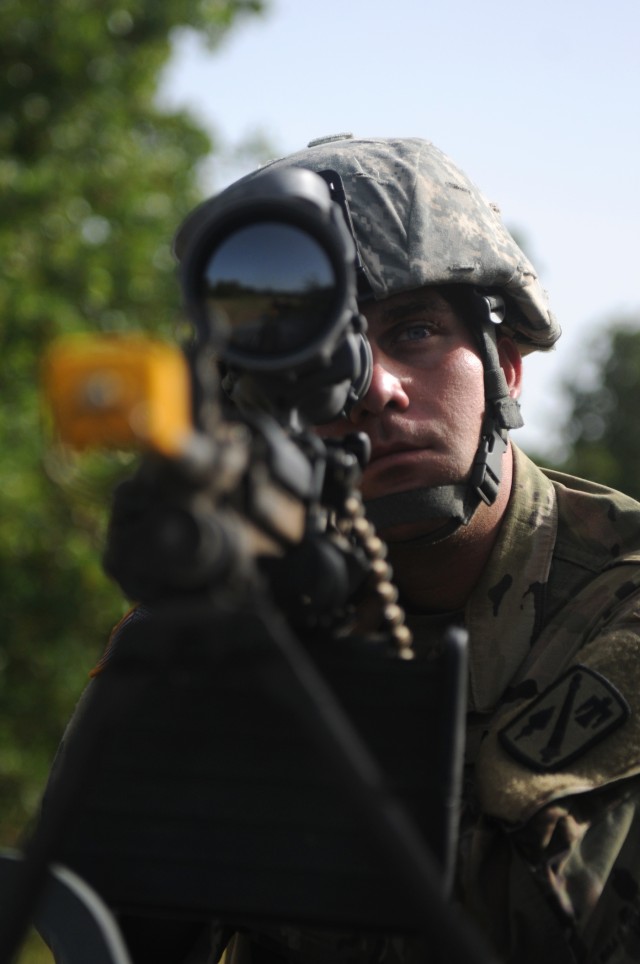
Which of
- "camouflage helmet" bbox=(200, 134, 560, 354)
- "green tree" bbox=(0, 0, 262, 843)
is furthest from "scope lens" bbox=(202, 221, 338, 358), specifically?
"green tree" bbox=(0, 0, 262, 843)

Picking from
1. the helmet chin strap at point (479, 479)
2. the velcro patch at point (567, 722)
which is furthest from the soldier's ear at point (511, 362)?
the velcro patch at point (567, 722)

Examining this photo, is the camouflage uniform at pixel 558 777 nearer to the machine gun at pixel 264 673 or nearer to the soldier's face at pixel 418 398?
the soldier's face at pixel 418 398

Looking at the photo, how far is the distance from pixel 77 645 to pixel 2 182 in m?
3.65

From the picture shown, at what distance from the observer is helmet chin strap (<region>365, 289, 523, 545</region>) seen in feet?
9.52

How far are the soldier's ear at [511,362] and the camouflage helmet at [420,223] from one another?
2.2 inches

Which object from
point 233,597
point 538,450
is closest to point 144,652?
point 233,597

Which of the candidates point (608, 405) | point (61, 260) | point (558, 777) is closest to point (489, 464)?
point (558, 777)

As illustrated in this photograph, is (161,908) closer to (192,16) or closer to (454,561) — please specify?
(454,561)

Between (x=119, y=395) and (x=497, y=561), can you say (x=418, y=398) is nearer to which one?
(x=497, y=561)

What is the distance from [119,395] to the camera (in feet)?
4.33

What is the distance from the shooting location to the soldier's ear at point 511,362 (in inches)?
138

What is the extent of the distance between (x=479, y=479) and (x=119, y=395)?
1.79m

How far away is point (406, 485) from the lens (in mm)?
2924

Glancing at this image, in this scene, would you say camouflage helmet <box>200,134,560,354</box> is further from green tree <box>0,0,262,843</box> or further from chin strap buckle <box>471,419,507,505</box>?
green tree <box>0,0,262,843</box>
